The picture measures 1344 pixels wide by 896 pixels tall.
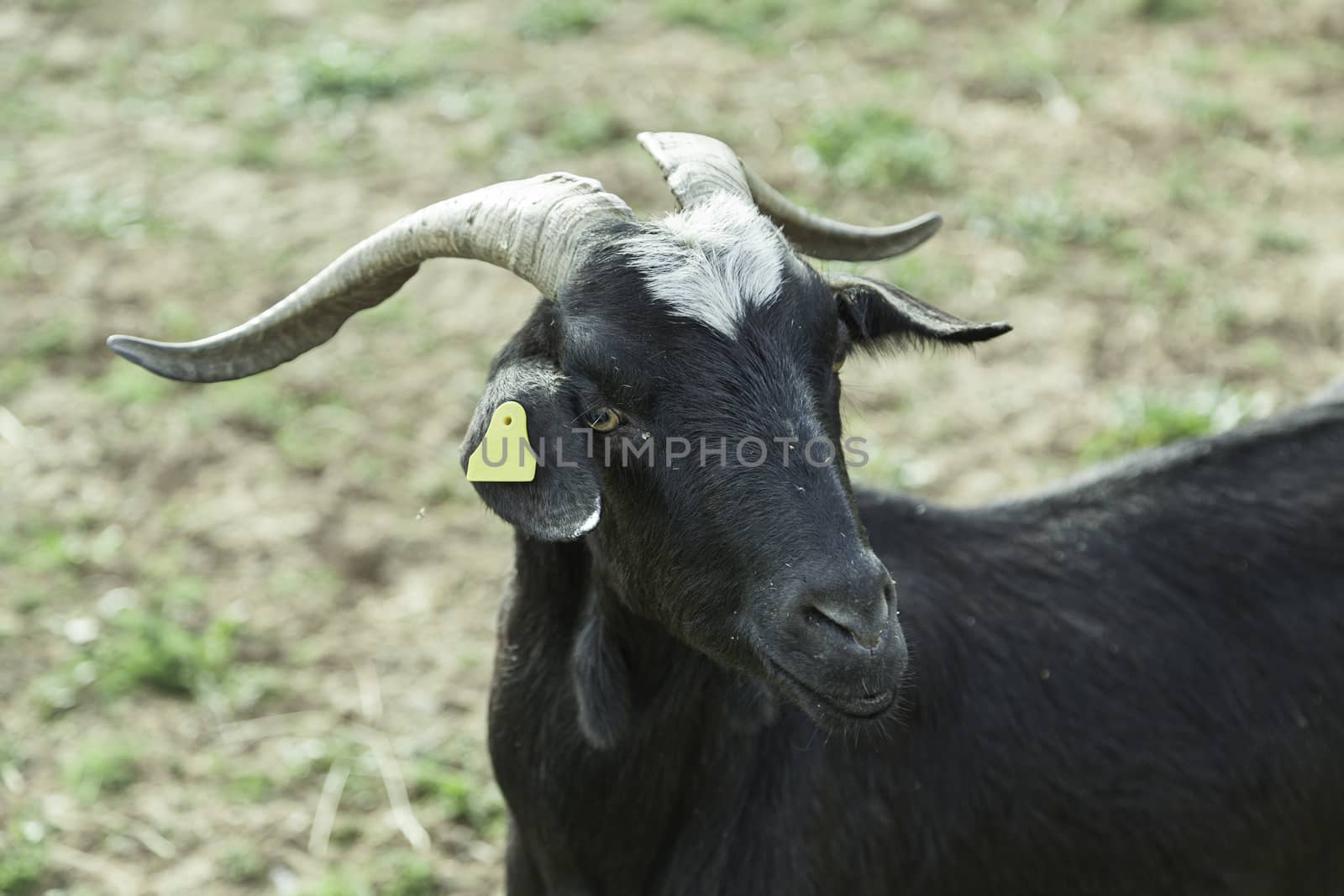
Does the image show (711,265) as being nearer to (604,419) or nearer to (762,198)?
(604,419)

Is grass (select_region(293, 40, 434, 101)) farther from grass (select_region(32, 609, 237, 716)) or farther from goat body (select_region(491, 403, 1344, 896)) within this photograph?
goat body (select_region(491, 403, 1344, 896))

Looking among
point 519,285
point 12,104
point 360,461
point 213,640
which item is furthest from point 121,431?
point 12,104

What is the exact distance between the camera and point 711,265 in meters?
3.06

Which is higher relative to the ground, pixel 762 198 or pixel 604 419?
pixel 762 198

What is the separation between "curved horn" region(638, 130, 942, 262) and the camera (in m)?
3.45

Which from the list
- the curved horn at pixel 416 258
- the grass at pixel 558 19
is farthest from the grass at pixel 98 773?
the grass at pixel 558 19

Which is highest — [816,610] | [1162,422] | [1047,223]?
[816,610]

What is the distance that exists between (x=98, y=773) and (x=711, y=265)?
3.49 meters

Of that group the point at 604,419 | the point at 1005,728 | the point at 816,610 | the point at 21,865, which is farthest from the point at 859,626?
the point at 21,865

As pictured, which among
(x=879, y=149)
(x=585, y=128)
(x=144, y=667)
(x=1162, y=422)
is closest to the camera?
(x=144, y=667)

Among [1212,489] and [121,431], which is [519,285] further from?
[1212,489]

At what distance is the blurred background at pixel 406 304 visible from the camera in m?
5.21

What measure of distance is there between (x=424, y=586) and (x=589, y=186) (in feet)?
10.2

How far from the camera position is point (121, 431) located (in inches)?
264
